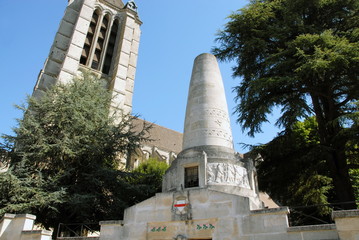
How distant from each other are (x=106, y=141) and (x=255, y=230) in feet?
29.0

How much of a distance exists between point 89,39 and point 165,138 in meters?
16.1

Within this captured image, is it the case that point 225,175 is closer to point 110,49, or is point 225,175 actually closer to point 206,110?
point 206,110

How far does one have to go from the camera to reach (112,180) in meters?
12.6

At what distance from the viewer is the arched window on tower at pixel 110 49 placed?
33678mm

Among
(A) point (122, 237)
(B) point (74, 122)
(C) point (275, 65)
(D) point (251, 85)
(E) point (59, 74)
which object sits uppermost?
(E) point (59, 74)

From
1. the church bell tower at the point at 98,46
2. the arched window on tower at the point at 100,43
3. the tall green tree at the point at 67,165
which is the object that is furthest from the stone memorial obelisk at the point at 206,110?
the arched window on tower at the point at 100,43

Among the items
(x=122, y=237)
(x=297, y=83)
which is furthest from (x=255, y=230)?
(x=297, y=83)

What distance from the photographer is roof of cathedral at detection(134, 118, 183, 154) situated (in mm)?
38197

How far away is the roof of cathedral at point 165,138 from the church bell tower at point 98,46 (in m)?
8.29

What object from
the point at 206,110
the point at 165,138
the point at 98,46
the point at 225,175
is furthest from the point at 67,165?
the point at 165,138

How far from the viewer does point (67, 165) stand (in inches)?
508

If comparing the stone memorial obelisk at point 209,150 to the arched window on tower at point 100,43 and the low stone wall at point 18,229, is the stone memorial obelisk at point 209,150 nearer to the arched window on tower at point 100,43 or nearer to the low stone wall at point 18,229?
the low stone wall at point 18,229

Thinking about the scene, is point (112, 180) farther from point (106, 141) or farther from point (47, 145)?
point (47, 145)

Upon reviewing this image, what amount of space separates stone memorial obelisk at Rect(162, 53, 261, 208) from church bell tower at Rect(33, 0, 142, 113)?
1746 cm
